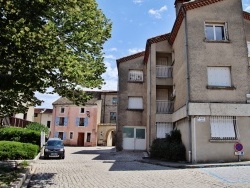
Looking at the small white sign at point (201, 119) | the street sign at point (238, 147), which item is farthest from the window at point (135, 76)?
the street sign at point (238, 147)

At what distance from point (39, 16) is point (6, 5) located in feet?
4.19

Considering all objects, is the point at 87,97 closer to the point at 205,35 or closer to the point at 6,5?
the point at 6,5

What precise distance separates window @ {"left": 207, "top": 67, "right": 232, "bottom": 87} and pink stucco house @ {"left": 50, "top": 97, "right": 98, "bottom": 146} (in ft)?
111

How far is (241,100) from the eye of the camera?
16469 mm

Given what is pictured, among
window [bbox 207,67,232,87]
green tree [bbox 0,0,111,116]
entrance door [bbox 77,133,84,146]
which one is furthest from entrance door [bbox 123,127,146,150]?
entrance door [bbox 77,133,84,146]

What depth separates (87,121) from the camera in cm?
4906

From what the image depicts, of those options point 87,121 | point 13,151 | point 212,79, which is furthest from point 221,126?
point 87,121

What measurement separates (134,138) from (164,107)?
5.41 m

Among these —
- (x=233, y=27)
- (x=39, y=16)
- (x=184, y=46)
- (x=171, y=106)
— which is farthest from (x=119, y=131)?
(x=39, y=16)

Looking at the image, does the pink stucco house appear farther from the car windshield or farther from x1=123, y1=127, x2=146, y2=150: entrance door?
the car windshield

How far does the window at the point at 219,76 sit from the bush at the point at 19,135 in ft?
55.2

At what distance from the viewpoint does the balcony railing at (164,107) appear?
23266 millimetres

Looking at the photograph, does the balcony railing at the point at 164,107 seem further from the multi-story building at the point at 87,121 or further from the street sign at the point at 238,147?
the multi-story building at the point at 87,121

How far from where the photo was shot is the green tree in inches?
337
